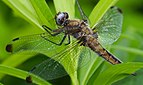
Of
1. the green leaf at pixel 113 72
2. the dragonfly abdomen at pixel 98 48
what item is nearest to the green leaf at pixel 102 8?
the green leaf at pixel 113 72

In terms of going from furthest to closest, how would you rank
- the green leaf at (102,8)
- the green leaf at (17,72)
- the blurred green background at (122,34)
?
1. the blurred green background at (122,34)
2. the green leaf at (102,8)
3. the green leaf at (17,72)

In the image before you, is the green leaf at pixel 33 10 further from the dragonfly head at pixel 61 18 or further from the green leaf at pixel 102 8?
the green leaf at pixel 102 8

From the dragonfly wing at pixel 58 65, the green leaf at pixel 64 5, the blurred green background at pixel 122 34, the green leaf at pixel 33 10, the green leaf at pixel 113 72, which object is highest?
the green leaf at pixel 33 10

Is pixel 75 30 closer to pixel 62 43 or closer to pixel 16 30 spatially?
pixel 62 43

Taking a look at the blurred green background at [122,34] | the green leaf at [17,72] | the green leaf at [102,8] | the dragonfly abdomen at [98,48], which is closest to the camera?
the green leaf at [17,72]

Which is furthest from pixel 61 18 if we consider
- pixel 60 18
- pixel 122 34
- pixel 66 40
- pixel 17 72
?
pixel 122 34
